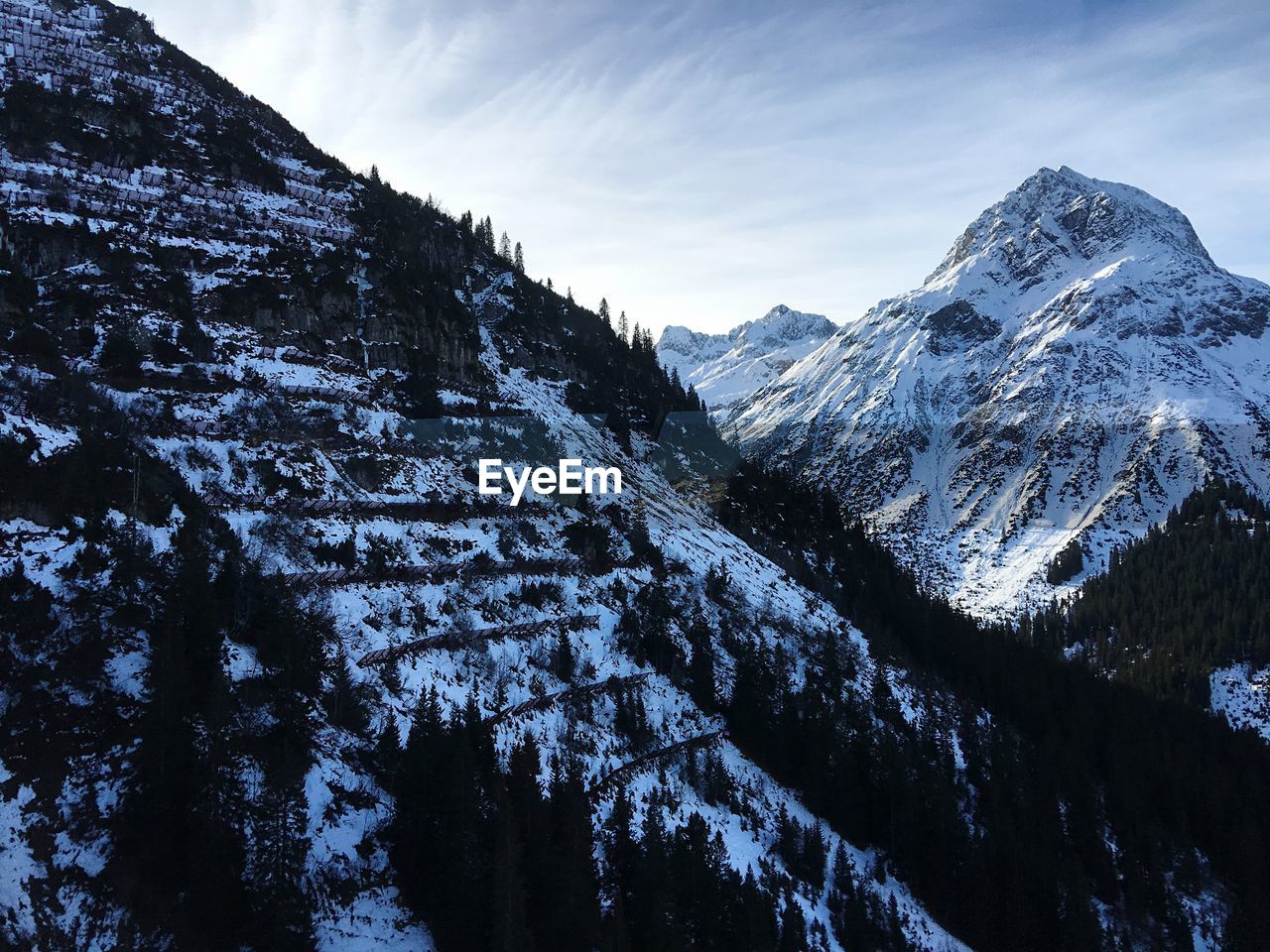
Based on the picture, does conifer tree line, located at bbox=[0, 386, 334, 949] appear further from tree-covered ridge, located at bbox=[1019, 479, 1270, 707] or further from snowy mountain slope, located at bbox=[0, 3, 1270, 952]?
tree-covered ridge, located at bbox=[1019, 479, 1270, 707]

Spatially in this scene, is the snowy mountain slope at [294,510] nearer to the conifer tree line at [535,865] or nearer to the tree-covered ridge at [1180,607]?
the conifer tree line at [535,865]

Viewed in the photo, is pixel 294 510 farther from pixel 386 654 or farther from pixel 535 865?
pixel 535 865

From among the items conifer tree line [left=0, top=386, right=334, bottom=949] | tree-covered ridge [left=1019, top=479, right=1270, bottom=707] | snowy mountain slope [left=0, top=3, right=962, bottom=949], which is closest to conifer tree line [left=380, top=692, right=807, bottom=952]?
snowy mountain slope [left=0, top=3, right=962, bottom=949]

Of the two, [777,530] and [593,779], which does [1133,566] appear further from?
[593,779]

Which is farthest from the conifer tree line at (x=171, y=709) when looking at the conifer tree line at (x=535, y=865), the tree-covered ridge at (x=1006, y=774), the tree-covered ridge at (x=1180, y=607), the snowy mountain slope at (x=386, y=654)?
the tree-covered ridge at (x=1180, y=607)

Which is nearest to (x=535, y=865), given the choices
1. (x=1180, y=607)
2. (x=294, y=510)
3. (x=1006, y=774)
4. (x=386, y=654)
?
(x=386, y=654)

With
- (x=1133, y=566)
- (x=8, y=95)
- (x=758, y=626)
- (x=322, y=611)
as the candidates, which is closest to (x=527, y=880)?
(x=322, y=611)
